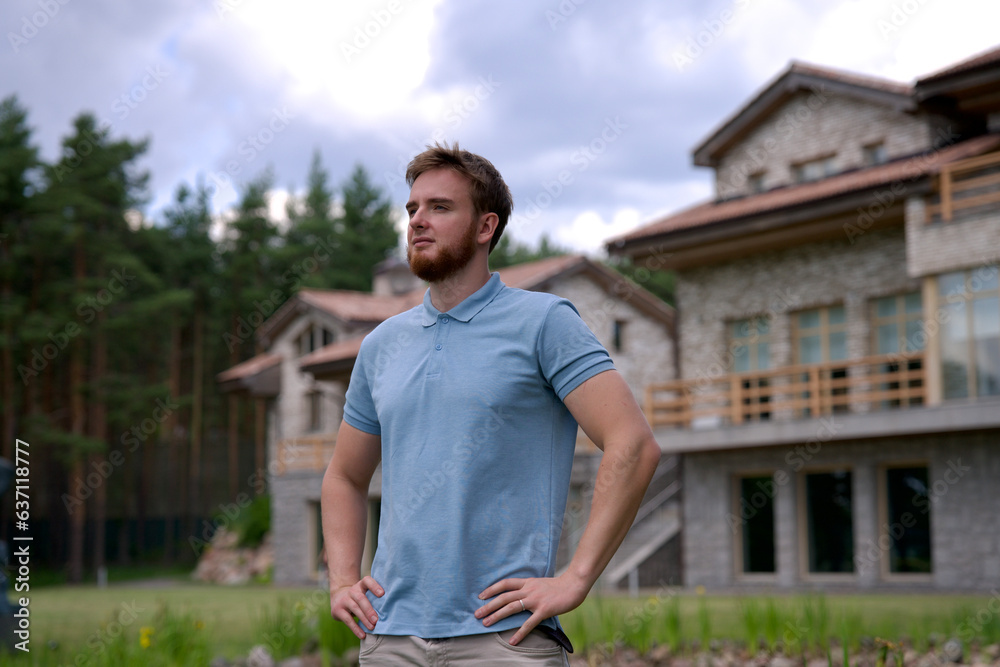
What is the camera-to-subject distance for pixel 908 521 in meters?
18.0

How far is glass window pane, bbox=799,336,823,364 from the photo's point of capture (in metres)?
20.0

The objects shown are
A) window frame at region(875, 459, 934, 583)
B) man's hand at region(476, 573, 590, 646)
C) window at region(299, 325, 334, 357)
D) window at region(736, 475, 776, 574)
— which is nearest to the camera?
man's hand at region(476, 573, 590, 646)

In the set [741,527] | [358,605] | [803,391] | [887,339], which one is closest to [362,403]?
[358,605]

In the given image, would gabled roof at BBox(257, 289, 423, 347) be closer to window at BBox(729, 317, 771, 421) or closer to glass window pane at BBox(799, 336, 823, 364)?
window at BBox(729, 317, 771, 421)

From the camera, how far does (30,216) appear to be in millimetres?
33625

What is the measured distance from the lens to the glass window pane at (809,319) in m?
20.1

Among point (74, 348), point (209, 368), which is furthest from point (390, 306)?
point (209, 368)

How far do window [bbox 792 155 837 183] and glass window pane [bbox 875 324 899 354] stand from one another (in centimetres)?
339

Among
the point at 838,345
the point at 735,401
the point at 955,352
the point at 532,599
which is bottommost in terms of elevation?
the point at 532,599

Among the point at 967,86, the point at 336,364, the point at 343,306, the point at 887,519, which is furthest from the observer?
the point at 343,306

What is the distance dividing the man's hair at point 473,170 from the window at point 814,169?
19272 mm

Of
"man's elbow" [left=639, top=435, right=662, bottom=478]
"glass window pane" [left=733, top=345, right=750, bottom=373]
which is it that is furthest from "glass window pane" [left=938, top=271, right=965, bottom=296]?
"man's elbow" [left=639, top=435, right=662, bottom=478]

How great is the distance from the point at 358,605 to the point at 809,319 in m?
19.0

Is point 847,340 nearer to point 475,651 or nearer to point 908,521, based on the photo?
point 908,521
